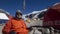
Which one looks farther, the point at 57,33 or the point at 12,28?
the point at 57,33

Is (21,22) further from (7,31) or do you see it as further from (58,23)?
(58,23)

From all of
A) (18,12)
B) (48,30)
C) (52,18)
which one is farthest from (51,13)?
(18,12)

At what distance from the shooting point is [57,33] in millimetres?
7410

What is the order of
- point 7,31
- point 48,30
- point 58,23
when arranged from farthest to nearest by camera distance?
point 48,30 < point 58,23 < point 7,31

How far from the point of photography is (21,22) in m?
4.75

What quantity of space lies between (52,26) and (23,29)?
281 centimetres

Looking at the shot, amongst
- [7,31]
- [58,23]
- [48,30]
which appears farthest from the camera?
[48,30]

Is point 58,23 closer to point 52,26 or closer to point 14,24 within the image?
point 52,26

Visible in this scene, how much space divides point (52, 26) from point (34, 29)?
1.99 feet

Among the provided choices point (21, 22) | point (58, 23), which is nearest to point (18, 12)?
point (21, 22)

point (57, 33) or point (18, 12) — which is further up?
point (18, 12)

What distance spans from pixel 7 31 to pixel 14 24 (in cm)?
20

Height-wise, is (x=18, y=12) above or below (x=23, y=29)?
above

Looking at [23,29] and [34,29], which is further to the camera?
[34,29]
